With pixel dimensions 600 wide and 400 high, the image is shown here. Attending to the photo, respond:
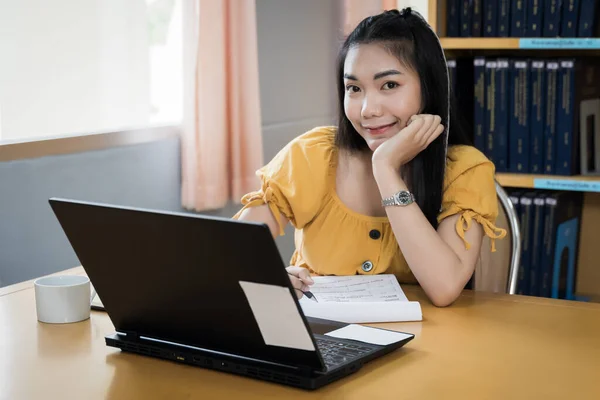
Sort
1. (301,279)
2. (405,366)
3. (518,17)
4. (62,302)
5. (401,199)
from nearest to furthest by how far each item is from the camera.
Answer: (405,366)
(62,302)
(301,279)
(401,199)
(518,17)

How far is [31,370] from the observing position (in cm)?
112

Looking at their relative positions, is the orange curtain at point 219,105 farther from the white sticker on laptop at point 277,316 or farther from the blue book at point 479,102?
the white sticker on laptop at point 277,316

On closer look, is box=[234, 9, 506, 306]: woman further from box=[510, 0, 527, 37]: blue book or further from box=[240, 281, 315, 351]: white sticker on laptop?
box=[510, 0, 527, 37]: blue book

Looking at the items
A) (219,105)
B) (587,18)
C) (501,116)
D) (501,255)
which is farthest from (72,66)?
(587,18)

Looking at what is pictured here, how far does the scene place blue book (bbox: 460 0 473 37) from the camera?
245 centimetres

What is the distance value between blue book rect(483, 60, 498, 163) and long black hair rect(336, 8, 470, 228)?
748mm

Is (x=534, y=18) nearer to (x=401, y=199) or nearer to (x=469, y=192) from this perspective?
(x=469, y=192)

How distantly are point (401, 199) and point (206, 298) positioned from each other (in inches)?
23.5

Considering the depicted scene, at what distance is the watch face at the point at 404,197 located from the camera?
1569 mm

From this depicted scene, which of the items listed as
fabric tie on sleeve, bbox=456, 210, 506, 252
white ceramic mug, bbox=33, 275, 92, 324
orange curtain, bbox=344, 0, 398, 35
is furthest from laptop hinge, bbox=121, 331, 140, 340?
orange curtain, bbox=344, 0, 398, 35

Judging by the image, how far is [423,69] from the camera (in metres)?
1.69

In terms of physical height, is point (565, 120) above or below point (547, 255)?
above

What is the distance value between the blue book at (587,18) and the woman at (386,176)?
2.45 ft

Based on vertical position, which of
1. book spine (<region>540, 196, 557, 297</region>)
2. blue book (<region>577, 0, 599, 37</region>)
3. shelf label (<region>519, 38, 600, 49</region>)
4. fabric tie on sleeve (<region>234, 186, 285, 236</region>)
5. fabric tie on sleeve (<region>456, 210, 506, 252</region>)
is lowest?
book spine (<region>540, 196, 557, 297</region>)
